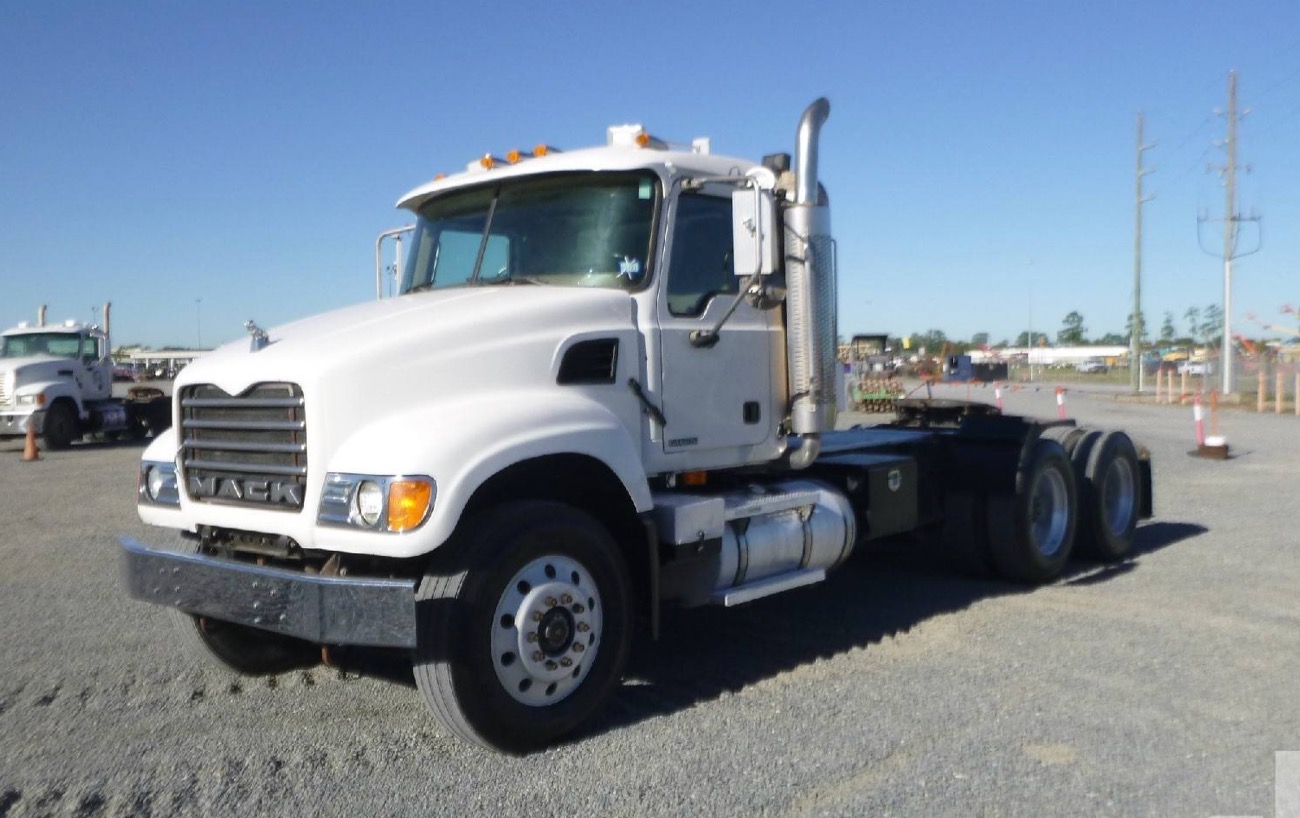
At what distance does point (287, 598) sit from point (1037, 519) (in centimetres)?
591

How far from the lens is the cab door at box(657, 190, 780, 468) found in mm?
5812

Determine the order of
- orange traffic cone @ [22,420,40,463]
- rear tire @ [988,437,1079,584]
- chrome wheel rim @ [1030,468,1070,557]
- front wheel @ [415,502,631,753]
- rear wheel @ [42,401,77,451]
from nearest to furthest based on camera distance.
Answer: front wheel @ [415,502,631,753]
rear tire @ [988,437,1079,584]
chrome wheel rim @ [1030,468,1070,557]
orange traffic cone @ [22,420,40,463]
rear wheel @ [42,401,77,451]

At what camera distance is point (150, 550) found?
5105mm

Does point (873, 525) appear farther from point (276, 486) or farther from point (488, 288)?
point (276, 486)

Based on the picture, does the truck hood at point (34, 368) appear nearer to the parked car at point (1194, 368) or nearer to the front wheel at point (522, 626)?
the front wheel at point (522, 626)

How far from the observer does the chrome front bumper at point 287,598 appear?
14.3 ft

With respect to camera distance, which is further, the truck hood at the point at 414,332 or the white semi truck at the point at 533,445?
the truck hood at the point at 414,332

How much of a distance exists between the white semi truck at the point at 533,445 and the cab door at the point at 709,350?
0.6 inches

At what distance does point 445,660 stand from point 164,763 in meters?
1.33

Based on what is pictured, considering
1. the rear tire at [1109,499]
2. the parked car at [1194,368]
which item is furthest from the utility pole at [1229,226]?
the rear tire at [1109,499]

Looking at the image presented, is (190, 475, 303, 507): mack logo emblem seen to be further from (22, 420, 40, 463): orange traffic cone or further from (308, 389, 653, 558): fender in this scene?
(22, 420, 40, 463): orange traffic cone

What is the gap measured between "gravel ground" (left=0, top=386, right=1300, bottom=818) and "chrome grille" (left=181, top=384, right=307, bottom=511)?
1103 millimetres

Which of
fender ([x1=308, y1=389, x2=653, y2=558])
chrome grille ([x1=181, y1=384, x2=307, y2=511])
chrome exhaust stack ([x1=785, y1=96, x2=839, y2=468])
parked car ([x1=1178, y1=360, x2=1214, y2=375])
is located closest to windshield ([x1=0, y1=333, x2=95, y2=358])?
chrome grille ([x1=181, y1=384, x2=307, y2=511])

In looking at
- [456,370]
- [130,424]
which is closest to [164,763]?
[456,370]
